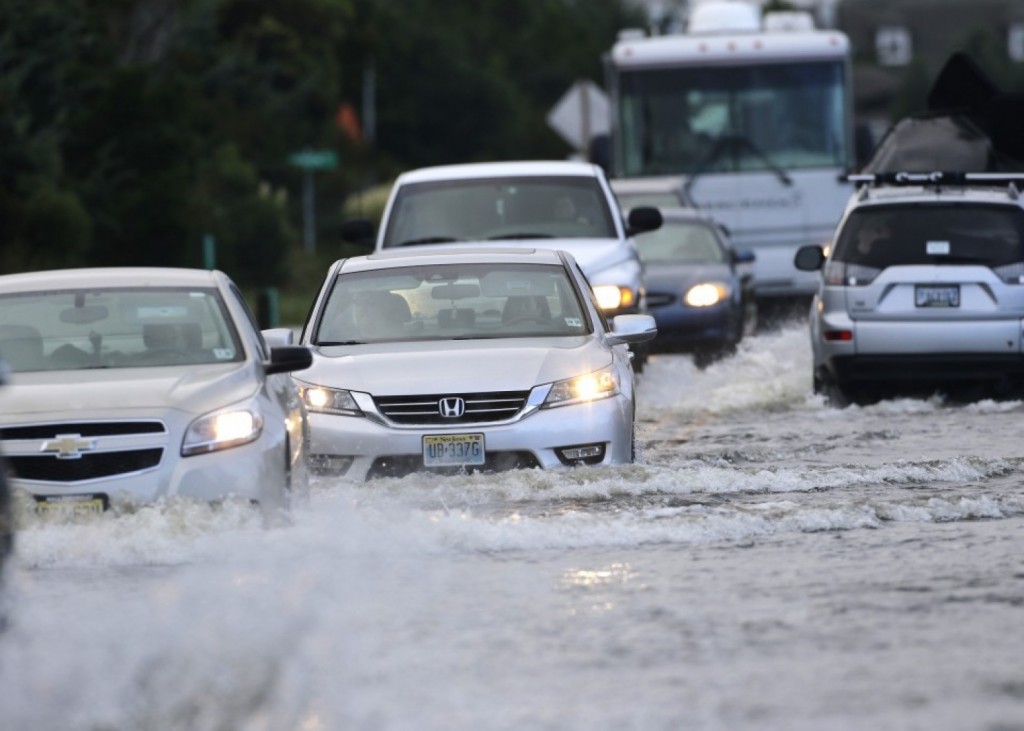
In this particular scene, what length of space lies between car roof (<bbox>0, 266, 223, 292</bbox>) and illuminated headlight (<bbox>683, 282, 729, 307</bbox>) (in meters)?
11.6

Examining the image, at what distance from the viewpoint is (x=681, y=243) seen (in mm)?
25609

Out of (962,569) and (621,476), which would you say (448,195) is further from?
(962,569)

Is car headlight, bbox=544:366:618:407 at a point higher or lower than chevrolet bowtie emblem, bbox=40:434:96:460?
lower

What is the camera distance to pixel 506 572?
34.6 ft

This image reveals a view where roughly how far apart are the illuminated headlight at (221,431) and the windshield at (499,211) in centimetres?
900

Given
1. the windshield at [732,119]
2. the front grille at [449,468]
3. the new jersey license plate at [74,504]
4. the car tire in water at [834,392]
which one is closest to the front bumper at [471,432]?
the front grille at [449,468]

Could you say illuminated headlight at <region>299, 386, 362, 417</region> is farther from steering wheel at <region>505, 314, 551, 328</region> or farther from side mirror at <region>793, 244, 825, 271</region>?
side mirror at <region>793, 244, 825, 271</region>

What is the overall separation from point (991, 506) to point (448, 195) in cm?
894

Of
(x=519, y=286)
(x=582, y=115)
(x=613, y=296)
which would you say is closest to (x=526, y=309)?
(x=519, y=286)

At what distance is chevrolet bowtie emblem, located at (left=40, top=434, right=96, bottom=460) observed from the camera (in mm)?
10836

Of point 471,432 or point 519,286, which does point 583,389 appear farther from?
point 519,286

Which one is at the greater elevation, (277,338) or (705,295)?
(277,338)

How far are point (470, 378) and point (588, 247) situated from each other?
22.5 ft

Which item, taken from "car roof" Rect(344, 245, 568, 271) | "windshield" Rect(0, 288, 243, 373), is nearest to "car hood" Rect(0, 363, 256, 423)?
"windshield" Rect(0, 288, 243, 373)
